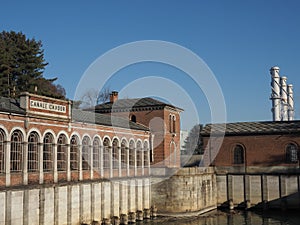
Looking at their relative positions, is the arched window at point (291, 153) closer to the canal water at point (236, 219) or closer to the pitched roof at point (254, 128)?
the pitched roof at point (254, 128)

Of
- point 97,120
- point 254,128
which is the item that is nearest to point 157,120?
point 97,120

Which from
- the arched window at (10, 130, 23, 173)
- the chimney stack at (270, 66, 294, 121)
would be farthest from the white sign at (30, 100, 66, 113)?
the chimney stack at (270, 66, 294, 121)

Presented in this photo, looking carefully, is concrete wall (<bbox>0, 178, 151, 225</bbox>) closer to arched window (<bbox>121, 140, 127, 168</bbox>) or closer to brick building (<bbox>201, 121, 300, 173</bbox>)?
arched window (<bbox>121, 140, 127, 168</bbox>)

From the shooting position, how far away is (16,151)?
2558cm

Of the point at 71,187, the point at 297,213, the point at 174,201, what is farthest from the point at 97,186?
the point at 297,213

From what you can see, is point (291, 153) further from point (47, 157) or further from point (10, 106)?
point (10, 106)

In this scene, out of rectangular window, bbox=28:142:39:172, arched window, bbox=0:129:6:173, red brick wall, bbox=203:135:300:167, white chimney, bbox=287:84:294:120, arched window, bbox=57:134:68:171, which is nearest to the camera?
arched window, bbox=0:129:6:173

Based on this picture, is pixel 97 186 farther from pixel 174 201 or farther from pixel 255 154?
pixel 255 154

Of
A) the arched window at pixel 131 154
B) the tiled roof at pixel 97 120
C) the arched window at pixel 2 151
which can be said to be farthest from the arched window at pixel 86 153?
the arched window at pixel 2 151

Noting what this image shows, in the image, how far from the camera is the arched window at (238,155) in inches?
1901

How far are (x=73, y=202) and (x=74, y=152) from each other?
3942mm

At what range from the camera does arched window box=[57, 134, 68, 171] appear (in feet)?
97.2

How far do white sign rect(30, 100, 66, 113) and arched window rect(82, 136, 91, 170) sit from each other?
3.72 metres

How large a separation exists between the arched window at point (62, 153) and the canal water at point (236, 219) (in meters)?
9.69
